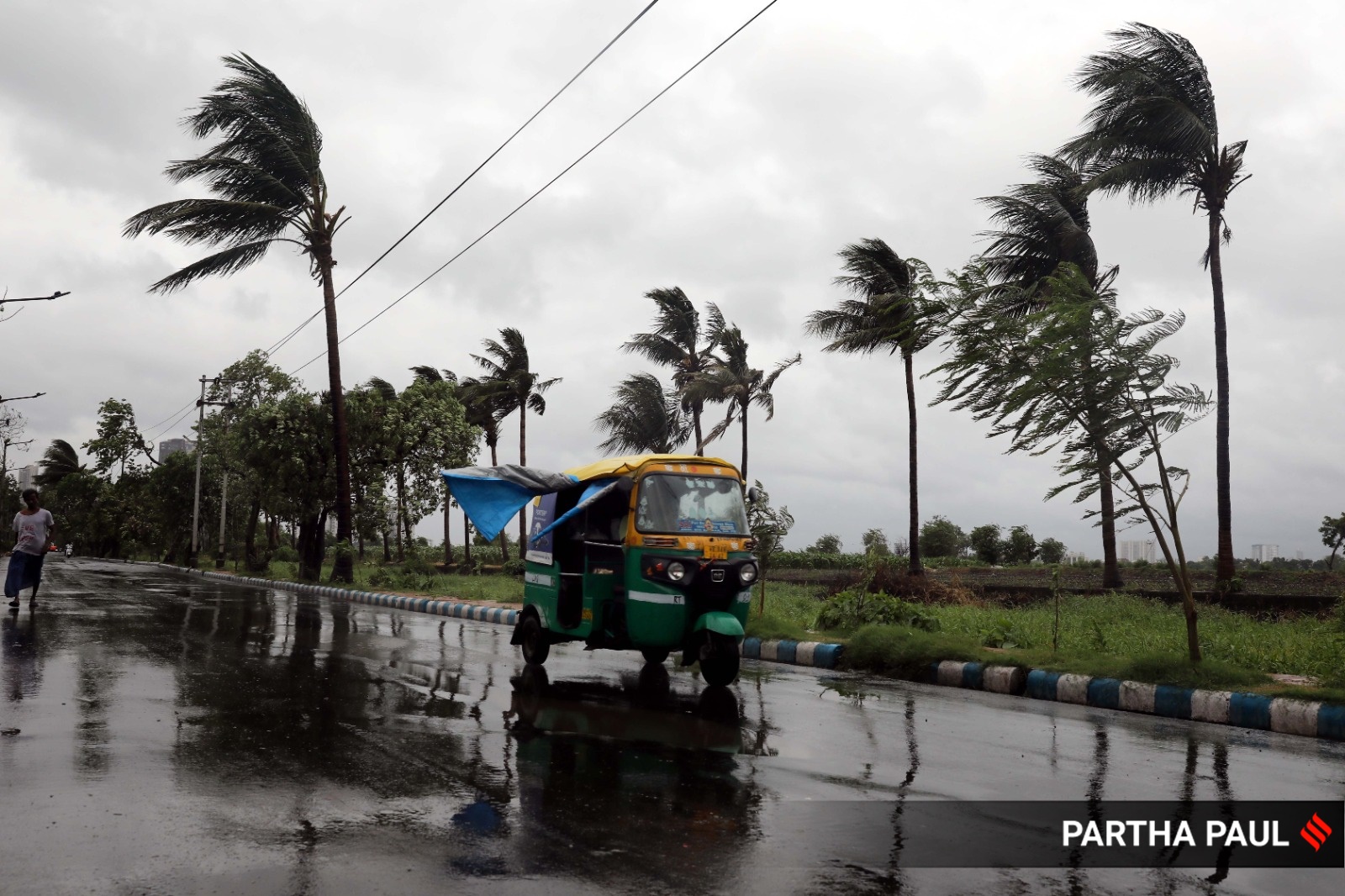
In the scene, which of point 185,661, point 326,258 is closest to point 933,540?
point 326,258

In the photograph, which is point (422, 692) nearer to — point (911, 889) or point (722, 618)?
point (722, 618)

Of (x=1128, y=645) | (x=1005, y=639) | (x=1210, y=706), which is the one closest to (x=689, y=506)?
(x=1210, y=706)

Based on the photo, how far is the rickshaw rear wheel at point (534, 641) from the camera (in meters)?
11.5

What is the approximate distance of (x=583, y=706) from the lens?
348 inches

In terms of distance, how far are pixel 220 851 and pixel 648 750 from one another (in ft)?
10.3

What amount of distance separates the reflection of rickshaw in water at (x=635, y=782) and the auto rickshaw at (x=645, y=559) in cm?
72

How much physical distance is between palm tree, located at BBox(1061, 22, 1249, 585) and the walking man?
21.3 meters

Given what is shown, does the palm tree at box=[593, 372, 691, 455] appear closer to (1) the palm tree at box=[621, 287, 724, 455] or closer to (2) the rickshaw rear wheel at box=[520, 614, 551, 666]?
(1) the palm tree at box=[621, 287, 724, 455]

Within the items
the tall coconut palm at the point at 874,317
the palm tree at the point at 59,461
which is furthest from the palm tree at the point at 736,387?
the palm tree at the point at 59,461

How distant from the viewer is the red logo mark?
5285mm

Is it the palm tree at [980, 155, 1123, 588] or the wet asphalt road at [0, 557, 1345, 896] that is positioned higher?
the palm tree at [980, 155, 1123, 588]

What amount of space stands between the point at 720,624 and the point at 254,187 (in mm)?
24077

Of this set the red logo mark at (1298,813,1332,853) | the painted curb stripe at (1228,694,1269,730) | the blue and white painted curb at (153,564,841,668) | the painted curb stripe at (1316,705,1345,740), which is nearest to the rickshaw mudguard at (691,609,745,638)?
the blue and white painted curb at (153,564,841,668)

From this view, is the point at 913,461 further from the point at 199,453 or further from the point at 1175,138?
the point at 199,453
